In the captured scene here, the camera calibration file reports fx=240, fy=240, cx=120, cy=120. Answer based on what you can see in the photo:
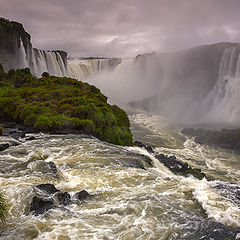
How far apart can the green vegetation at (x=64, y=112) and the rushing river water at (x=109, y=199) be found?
188 inches

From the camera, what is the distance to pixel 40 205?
10.2 m

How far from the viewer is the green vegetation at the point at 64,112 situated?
25.4 metres

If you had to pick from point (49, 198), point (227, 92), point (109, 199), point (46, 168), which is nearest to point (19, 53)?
point (46, 168)

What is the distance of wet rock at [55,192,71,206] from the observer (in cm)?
1105

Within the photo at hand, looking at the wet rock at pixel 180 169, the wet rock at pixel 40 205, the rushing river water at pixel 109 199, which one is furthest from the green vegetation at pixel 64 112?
the wet rock at pixel 40 205

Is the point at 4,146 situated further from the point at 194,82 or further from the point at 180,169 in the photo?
the point at 194,82

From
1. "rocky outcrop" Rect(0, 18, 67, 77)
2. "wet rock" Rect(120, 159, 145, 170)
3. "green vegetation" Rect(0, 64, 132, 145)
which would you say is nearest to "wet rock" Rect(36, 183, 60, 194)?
"wet rock" Rect(120, 159, 145, 170)

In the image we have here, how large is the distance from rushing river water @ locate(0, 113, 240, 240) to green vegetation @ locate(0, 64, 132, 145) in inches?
188

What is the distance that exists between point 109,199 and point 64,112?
17.3 m

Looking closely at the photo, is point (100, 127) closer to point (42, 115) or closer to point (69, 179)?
point (42, 115)

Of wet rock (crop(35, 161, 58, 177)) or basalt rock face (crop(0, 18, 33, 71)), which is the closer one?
wet rock (crop(35, 161, 58, 177))

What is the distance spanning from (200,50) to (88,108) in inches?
2444

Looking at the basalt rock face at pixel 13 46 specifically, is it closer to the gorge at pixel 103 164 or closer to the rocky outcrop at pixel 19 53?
the rocky outcrop at pixel 19 53

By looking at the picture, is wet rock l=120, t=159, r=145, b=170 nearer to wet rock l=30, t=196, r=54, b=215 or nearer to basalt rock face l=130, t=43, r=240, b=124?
wet rock l=30, t=196, r=54, b=215
